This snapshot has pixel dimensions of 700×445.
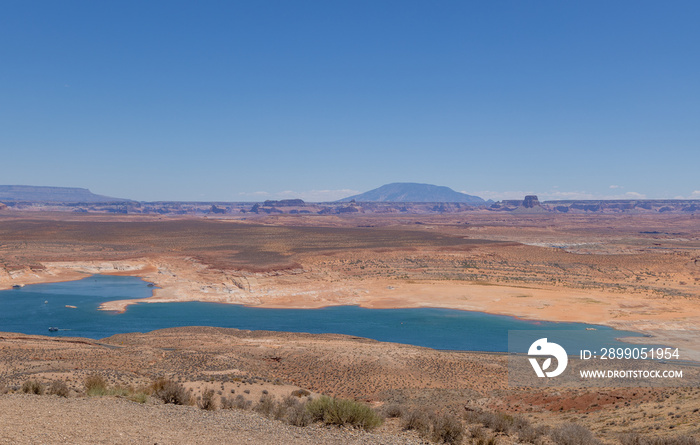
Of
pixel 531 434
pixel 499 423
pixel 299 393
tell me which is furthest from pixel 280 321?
pixel 531 434

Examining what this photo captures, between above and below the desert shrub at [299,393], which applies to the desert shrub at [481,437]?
above

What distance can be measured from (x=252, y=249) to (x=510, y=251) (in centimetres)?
4418

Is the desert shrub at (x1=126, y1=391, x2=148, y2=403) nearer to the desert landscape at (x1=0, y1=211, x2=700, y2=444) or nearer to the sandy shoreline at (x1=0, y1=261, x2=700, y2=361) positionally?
the desert landscape at (x1=0, y1=211, x2=700, y2=444)

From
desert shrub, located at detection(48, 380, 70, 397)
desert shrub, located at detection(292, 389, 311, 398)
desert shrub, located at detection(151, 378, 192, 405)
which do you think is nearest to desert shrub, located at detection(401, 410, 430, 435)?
desert shrub, located at detection(292, 389, 311, 398)

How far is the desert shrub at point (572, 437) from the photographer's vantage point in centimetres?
1158

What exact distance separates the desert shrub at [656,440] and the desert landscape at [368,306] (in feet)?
0.21

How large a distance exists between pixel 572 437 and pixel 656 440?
6.01 ft

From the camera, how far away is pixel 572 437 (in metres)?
11.7

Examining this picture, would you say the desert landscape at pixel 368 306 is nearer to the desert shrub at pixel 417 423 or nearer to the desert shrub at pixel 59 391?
the desert shrub at pixel 417 423

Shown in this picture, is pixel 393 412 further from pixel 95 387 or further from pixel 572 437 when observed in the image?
pixel 95 387

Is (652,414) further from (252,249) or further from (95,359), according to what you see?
(252,249)

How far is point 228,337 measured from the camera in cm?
3209

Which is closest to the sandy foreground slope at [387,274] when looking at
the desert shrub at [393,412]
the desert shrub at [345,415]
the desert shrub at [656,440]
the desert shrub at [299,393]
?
the desert shrub at [656,440]

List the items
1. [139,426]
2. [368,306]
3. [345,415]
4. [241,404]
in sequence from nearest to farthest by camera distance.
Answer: [139,426] → [345,415] → [241,404] → [368,306]
